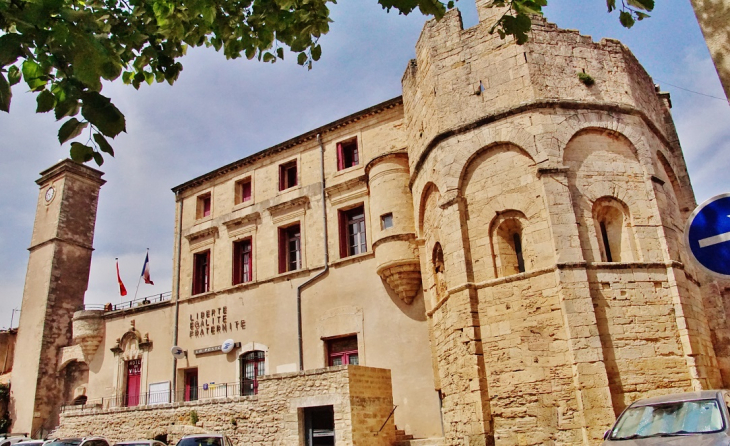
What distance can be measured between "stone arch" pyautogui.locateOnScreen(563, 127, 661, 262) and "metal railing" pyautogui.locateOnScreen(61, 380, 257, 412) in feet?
37.8

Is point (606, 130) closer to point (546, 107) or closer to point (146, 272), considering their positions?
point (546, 107)

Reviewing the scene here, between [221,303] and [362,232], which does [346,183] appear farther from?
[221,303]

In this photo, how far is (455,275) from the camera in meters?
12.2

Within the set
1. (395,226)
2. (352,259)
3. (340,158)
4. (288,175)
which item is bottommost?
(352,259)

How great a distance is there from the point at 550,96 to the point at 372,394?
8.01 m

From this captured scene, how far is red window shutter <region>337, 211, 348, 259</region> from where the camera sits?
1780 cm

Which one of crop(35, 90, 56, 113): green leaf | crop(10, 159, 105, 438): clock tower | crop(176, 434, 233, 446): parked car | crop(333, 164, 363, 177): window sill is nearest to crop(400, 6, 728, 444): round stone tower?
crop(333, 164, 363, 177): window sill

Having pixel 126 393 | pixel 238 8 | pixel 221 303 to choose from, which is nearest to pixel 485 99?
pixel 238 8

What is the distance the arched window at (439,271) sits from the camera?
13747mm

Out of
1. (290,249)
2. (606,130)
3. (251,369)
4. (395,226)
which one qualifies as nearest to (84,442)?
(251,369)

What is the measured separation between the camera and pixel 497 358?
36.9ft

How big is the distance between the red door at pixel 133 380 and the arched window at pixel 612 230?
56.0 feet

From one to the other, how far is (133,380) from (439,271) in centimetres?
1364

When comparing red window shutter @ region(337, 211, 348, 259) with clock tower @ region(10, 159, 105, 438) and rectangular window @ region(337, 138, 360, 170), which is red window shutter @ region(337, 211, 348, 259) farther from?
clock tower @ region(10, 159, 105, 438)
